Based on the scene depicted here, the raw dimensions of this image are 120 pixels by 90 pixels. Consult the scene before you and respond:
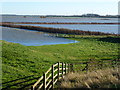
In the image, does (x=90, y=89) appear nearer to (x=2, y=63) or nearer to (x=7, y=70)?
(x=7, y=70)

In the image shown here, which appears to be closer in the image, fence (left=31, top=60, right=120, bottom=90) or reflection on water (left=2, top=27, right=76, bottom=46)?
fence (left=31, top=60, right=120, bottom=90)

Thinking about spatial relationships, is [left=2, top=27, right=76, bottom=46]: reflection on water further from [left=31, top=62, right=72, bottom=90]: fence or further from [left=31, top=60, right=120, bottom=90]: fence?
[left=31, top=62, right=72, bottom=90]: fence

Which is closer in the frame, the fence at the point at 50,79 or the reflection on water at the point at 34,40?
the fence at the point at 50,79

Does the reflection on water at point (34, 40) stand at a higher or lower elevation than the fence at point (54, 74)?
higher

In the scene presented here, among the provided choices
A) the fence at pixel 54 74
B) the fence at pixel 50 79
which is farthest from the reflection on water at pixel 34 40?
the fence at pixel 50 79

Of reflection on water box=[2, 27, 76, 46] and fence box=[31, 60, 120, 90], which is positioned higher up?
reflection on water box=[2, 27, 76, 46]

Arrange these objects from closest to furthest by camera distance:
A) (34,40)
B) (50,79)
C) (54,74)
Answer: (50,79) → (54,74) → (34,40)

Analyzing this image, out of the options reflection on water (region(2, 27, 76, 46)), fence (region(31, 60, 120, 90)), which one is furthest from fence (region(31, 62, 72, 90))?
reflection on water (region(2, 27, 76, 46))

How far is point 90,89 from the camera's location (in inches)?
437

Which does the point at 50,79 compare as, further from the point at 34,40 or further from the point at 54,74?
the point at 34,40

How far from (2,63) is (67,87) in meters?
11.6

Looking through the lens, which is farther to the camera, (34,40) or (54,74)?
(34,40)

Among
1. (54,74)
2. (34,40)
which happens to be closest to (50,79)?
(54,74)

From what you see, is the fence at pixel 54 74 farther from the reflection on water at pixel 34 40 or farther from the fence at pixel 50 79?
the reflection on water at pixel 34 40
